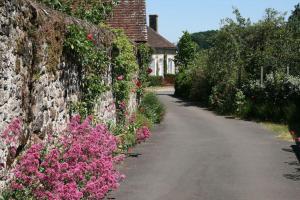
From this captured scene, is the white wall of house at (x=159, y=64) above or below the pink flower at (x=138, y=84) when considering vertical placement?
above

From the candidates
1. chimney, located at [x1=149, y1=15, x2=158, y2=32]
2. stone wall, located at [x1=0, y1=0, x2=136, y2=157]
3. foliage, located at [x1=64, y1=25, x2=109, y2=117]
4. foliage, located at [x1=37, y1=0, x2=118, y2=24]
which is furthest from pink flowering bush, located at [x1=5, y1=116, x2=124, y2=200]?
chimney, located at [x1=149, y1=15, x2=158, y2=32]

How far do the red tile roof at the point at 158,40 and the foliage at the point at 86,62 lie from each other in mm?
46780

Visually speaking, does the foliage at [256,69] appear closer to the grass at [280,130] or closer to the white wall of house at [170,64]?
the grass at [280,130]

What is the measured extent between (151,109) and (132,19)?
606 centimetres

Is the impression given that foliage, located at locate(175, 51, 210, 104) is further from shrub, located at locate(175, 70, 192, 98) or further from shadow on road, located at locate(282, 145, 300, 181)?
shadow on road, located at locate(282, 145, 300, 181)

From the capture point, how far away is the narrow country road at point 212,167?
9.17 m

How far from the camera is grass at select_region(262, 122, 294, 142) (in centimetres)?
1674

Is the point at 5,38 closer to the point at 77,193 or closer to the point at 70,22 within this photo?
the point at 77,193

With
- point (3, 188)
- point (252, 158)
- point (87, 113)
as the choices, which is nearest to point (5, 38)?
point (3, 188)

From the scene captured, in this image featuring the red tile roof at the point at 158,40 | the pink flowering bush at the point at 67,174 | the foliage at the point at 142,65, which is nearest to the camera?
the pink flowering bush at the point at 67,174

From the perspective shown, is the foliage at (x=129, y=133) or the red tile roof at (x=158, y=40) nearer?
the foliage at (x=129, y=133)

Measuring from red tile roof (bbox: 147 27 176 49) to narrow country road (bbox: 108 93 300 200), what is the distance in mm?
40748

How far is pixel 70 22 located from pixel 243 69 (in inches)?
636

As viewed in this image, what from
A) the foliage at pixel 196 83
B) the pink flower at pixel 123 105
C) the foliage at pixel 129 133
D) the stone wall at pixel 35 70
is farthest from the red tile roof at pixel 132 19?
the stone wall at pixel 35 70
